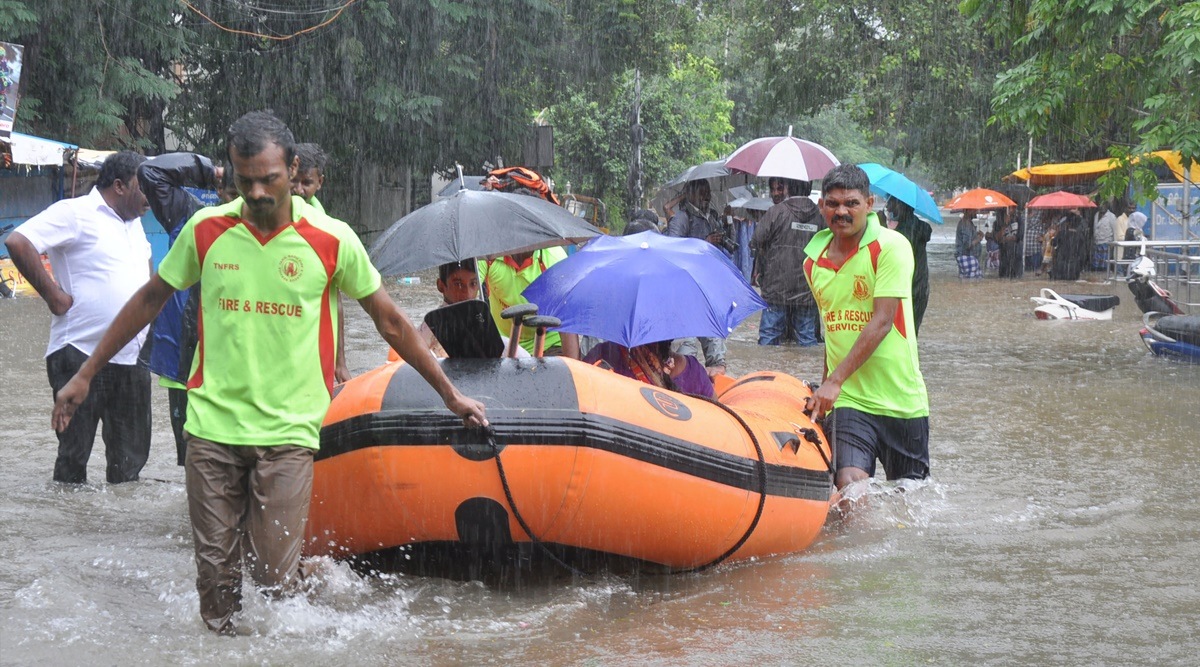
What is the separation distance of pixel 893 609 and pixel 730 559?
748mm

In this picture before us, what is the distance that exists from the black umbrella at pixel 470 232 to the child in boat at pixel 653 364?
60 centimetres

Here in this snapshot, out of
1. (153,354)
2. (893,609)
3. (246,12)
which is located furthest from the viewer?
(246,12)

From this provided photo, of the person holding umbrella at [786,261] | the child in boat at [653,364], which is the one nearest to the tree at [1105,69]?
the person holding umbrella at [786,261]

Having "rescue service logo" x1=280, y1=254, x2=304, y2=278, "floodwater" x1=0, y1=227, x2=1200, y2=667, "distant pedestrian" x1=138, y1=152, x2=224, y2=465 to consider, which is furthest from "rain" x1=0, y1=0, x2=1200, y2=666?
"rescue service logo" x1=280, y1=254, x2=304, y2=278

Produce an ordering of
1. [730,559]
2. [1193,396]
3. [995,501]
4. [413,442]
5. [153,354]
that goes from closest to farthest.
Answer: [413,442] < [730,559] < [153,354] < [995,501] < [1193,396]

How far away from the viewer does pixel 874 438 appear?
6.23 m

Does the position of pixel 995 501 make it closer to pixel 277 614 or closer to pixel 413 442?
pixel 413 442

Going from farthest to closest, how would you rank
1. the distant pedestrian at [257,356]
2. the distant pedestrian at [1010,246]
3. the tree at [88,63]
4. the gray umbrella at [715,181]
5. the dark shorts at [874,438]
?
1. the distant pedestrian at [1010,246]
2. the tree at [88,63]
3. the gray umbrella at [715,181]
4. the dark shorts at [874,438]
5. the distant pedestrian at [257,356]

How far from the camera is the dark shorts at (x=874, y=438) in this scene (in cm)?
620

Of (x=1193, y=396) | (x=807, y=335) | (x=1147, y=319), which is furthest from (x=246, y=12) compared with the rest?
(x=1193, y=396)

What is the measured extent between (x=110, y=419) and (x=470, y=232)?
2248mm

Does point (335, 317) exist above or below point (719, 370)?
above

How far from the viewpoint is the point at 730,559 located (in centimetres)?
570

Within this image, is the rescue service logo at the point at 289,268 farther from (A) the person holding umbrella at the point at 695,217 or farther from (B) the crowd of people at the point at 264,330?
→ (A) the person holding umbrella at the point at 695,217
